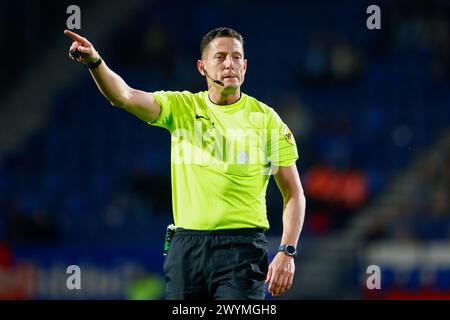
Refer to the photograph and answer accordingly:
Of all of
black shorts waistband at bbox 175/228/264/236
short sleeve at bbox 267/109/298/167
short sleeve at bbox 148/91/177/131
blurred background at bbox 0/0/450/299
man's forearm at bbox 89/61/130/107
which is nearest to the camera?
man's forearm at bbox 89/61/130/107

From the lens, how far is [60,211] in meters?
13.6

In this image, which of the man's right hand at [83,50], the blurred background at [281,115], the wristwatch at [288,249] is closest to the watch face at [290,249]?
the wristwatch at [288,249]

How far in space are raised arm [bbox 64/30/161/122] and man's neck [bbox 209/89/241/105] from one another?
13.6 inches

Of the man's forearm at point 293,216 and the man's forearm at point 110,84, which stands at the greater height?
the man's forearm at point 110,84

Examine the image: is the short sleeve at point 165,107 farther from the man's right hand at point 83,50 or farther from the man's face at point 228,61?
the man's right hand at point 83,50

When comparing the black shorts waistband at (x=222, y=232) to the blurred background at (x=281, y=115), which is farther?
the blurred background at (x=281, y=115)

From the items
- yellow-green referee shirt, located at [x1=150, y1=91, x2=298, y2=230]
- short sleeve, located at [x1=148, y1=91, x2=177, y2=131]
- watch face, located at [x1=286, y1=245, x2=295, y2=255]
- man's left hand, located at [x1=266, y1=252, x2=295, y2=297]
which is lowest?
man's left hand, located at [x1=266, y1=252, x2=295, y2=297]

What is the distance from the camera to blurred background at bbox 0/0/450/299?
12117 mm

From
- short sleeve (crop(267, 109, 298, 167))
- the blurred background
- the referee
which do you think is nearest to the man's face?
the referee

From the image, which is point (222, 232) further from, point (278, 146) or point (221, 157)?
point (278, 146)

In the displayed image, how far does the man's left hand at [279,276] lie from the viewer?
501 centimetres

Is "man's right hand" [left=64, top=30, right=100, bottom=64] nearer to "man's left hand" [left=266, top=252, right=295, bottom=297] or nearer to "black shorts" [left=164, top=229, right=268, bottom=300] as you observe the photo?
"black shorts" [left=164, top=229, right=268, bottom=300]

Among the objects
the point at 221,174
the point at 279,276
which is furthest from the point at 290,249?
the point at 221,174

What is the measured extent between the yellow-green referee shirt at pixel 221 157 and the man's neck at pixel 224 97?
0.03 metres
